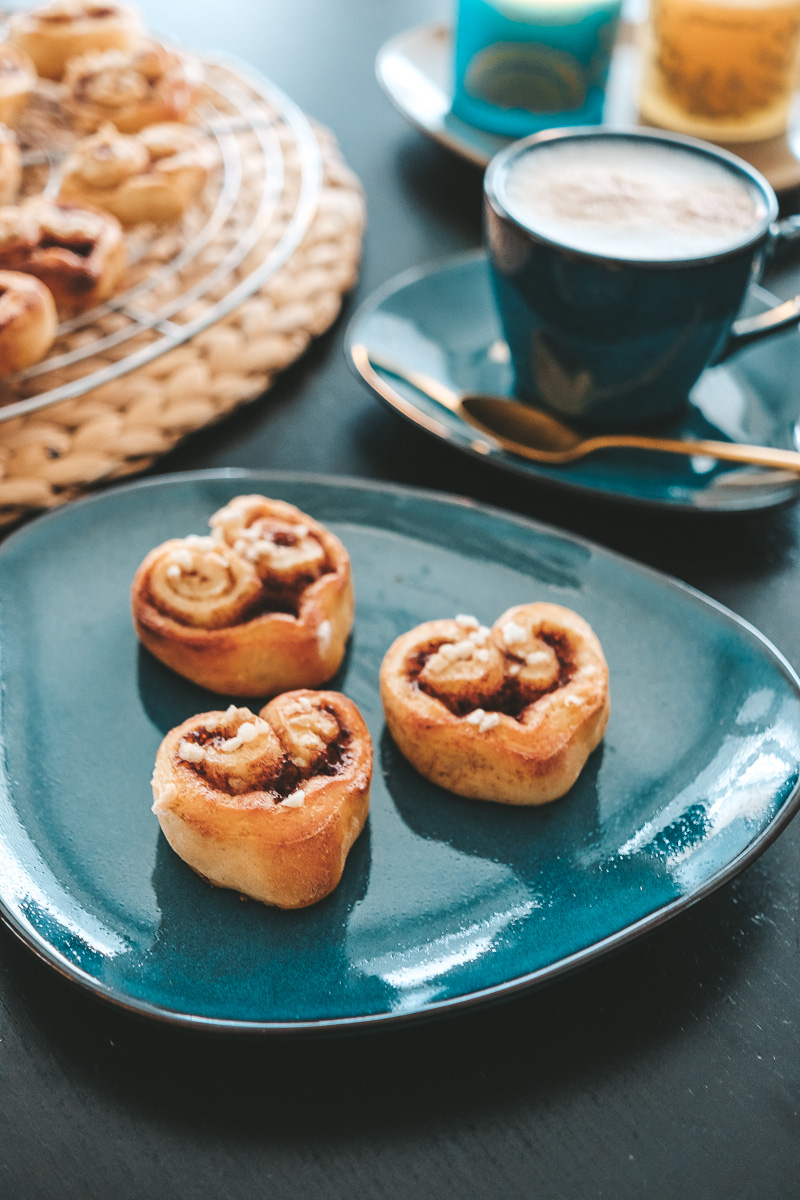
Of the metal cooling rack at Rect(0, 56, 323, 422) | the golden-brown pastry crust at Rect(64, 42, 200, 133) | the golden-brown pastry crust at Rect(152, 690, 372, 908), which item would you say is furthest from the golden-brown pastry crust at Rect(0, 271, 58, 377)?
the golden-brown pastry crust at Rect(152, 690, 372, 908)

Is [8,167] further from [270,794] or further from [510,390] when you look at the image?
[270,794]

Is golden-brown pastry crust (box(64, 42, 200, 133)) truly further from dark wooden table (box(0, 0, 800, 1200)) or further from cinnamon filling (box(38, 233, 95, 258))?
dark wooden table (box(0, 0, 800, 1200))

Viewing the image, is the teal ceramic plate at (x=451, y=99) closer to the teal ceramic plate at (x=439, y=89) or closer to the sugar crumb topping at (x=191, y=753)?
the teal ceramic plate at (x=439, y=89)

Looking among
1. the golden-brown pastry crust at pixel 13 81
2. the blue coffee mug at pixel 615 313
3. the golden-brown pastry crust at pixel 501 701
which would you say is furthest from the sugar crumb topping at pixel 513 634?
the golden-brown pastry crust at pixel 13 81

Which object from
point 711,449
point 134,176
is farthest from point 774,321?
point 134,176

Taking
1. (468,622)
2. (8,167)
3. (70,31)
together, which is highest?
(70,31)

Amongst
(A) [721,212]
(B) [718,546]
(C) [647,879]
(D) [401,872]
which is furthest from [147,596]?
(A) [721,212]
